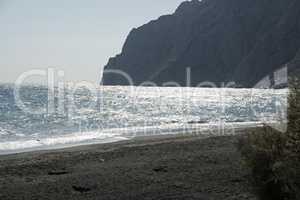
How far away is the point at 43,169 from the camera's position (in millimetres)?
16688

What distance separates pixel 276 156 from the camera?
332 inches

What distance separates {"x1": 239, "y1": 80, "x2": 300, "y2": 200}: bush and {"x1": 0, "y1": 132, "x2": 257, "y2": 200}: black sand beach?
1819mm

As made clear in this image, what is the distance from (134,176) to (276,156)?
248 inches

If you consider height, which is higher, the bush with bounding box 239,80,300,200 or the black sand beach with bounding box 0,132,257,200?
the bush with bounding box 239,80,300,200

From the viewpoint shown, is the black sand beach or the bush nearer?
the bush

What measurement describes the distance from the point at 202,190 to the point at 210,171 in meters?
2.57

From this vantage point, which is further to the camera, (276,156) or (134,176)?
(134,176)

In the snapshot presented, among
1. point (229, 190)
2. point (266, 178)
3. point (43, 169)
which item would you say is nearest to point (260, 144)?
point (266, 178)

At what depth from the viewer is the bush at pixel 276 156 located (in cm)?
744

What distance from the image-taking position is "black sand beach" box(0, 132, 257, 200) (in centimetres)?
1187

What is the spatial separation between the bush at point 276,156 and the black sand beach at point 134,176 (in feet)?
5.97

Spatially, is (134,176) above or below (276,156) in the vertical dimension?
below

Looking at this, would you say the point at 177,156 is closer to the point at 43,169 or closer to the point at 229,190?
the point at 43,169

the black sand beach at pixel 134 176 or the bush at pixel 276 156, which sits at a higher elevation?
the bush at pixel 276 156
